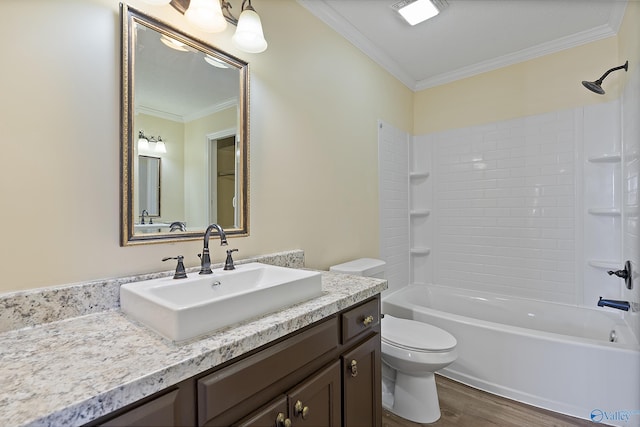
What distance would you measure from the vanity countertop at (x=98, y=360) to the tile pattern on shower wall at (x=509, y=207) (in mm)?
2309

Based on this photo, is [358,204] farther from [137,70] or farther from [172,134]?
[137,70]

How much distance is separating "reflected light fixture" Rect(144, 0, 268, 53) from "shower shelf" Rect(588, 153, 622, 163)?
247cm

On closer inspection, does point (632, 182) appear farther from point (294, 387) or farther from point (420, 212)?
point (294, 387)

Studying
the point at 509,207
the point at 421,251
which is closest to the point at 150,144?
the point at 421,251

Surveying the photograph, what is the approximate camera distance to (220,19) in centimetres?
125

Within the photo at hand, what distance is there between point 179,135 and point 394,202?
1.99 meters

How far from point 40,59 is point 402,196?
264 cm

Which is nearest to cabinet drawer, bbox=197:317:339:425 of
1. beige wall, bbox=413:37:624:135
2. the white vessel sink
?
the white vessel sink

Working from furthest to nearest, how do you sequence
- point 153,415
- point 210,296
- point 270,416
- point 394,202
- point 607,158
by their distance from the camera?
point 394,202
point 607,158
point 210,296
point 270,416
point 153,415

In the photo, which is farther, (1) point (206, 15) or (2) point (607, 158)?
(2) point (607, 158)

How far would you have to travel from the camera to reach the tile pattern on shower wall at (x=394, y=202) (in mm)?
2625

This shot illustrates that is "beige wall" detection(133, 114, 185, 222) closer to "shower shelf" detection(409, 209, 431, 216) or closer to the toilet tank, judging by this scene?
the toilet tank

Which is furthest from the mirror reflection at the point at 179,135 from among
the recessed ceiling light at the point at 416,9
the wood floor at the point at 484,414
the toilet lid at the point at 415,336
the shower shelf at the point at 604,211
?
the shower shelf at the point at 604,211

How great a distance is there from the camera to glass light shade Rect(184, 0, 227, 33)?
3.95 feet
